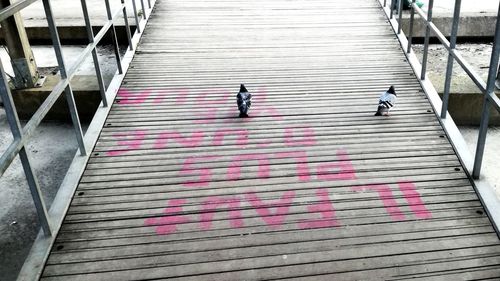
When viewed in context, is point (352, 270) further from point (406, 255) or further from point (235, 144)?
point (235, 144)

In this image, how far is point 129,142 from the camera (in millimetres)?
3453

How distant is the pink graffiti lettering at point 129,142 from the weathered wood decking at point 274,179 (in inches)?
0.6

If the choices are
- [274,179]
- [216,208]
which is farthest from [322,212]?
[216,208]

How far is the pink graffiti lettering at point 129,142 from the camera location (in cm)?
334

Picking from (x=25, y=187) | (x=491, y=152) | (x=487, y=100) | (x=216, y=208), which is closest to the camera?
(x=487, y=100)

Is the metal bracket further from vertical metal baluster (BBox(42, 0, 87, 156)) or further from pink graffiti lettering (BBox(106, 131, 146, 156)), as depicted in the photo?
vertical metal baluster (BBox(42, 0, 87, 156))

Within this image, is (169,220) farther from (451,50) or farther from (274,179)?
(451,50)

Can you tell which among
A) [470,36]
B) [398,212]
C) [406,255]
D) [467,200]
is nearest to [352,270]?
[406,255]

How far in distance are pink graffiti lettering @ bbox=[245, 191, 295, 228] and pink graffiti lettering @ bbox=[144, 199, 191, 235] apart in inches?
17.0

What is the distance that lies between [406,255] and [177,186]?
1.45 meters

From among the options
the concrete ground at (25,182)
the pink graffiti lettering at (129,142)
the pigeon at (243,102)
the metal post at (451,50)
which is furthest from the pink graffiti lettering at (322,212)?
the concrete ground at (25,182)

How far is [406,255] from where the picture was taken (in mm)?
2469

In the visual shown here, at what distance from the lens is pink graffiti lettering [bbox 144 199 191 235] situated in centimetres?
265

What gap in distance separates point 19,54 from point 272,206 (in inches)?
175
